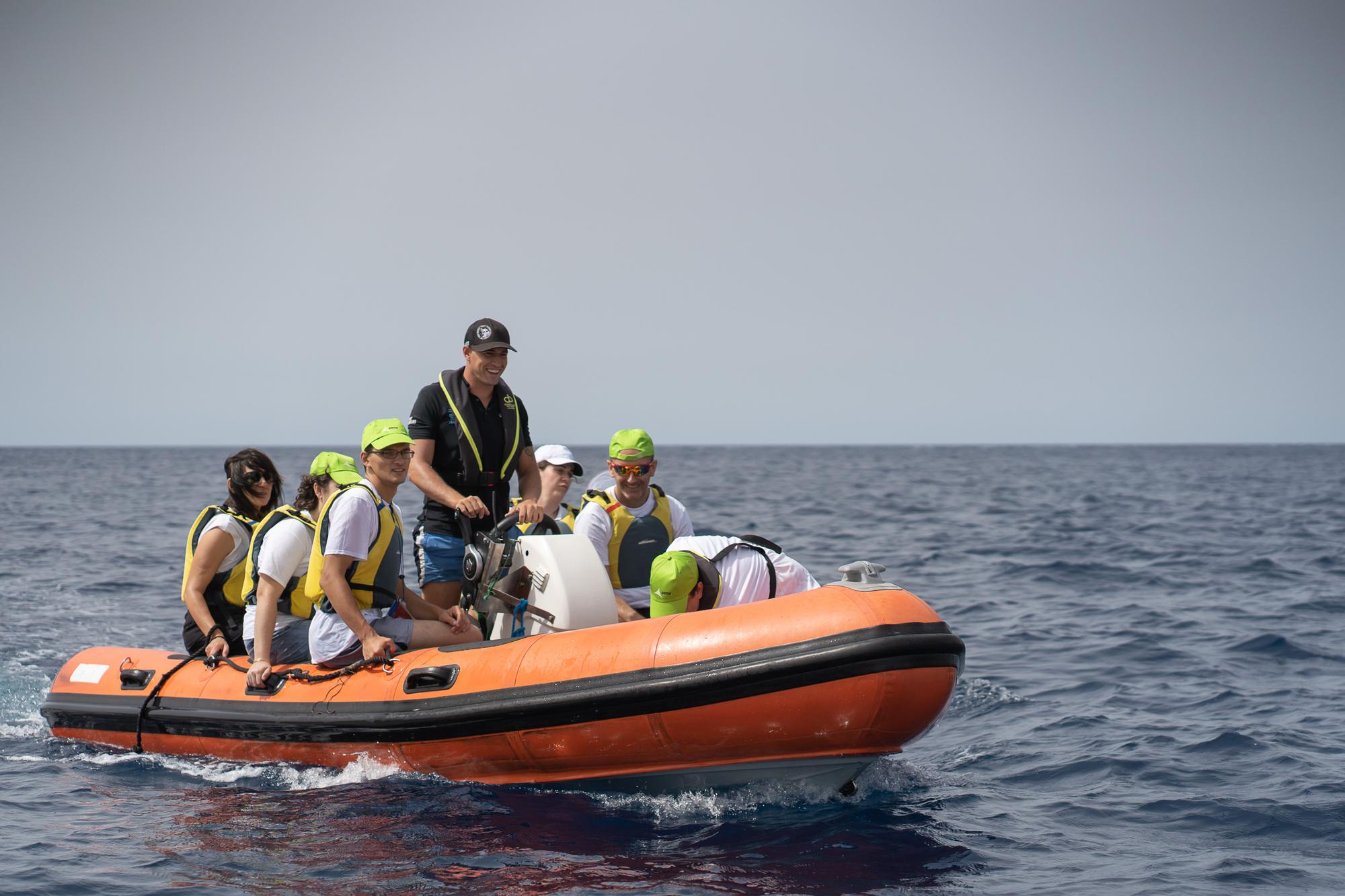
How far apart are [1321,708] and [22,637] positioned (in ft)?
30.2

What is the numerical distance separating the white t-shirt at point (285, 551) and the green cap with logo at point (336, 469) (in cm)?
23

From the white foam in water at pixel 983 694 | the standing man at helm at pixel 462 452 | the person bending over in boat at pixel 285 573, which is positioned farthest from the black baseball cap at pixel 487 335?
the white foam in water at pixel 983 694

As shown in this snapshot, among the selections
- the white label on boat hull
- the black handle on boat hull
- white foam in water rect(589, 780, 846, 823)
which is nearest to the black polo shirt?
the black handle on boat hull

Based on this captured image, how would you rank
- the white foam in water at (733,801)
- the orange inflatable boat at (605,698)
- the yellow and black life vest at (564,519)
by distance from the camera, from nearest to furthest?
the orange inflatable boat at (605,698), the white foam in water at (733,801), the yellow and black life vest at (564,519)

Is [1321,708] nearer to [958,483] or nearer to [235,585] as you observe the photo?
[235,585]

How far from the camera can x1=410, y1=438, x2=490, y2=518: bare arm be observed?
5523 mm

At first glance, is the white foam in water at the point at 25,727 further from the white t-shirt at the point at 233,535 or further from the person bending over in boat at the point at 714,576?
the person bending over in boat at the point at 714,576

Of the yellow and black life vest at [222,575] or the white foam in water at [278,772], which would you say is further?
the yellow and black life vest at [222,575]

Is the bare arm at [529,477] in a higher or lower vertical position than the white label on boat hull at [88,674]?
higher

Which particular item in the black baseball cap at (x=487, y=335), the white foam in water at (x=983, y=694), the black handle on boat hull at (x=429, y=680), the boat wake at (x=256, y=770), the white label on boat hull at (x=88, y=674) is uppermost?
the black baseball cap at (x=487, y=335)

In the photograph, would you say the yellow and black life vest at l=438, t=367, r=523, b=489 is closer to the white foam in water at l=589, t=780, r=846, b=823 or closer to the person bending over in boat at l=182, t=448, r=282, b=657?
the person bending over in boat at l=182, t=448, r=282, b=657

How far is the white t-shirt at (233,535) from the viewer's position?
5.86 meters

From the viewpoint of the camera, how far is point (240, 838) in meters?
4.75

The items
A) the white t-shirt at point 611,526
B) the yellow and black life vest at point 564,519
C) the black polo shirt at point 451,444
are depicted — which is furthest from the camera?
the yellow and black life vest at point 564,519
